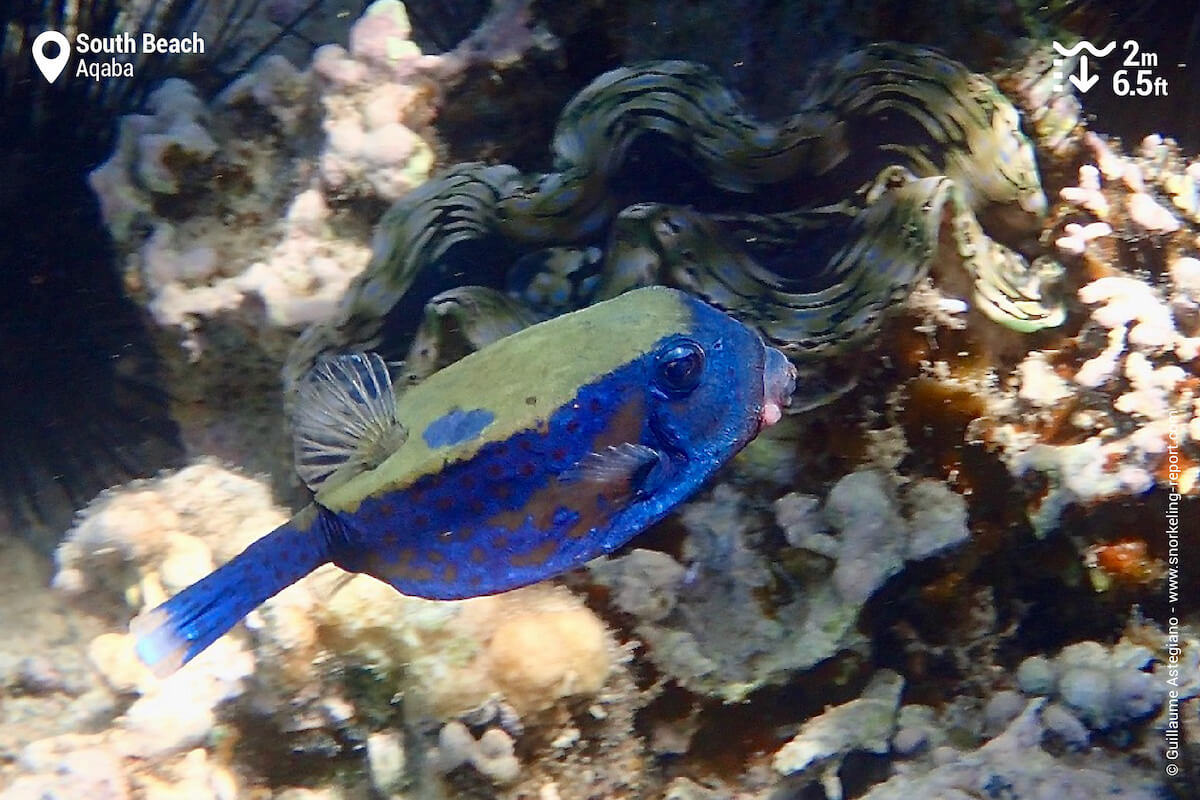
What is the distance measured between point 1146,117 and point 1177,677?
61.2 inches

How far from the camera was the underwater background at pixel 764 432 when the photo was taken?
6.38ft

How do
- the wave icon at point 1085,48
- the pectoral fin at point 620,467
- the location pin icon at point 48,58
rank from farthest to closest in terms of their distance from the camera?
1. the location pin icon at point 48,58
2. the wave icon at point 1085,48
3. the pectoral fin at point 620,467

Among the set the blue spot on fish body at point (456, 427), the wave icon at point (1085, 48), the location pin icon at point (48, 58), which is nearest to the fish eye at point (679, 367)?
the blue spot on fish body at point (456, 427)

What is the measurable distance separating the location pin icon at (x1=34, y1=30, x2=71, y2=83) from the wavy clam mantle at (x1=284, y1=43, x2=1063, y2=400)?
1.38 metres

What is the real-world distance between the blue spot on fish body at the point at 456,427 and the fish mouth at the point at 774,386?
1.68 ft

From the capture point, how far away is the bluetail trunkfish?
4.84 feet

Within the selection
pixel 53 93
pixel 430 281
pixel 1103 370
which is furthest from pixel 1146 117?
pixel 53 93

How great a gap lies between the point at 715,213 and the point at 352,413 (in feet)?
3.91

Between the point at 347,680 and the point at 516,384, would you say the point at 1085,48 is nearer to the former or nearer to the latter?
the point at 516,384

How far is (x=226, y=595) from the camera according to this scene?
1.58m

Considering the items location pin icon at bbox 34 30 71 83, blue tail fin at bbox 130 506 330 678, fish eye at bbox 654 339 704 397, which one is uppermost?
location pin icon at bbox 34 30 71 83

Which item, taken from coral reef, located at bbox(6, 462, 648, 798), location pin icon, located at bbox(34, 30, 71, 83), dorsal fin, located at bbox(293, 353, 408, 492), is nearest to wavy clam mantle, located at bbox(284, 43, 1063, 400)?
dorsal fin, located at bbox(293, 353, 408, 492)

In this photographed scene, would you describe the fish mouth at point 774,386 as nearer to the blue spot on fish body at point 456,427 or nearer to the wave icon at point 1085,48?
the blue spot on fish body at point 456,427

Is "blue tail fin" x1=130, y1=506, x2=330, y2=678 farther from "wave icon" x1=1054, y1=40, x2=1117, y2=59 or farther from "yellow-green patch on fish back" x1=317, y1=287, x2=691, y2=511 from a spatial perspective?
"wave icon" x1=1054, y1=40, x2=1117, y2=59
